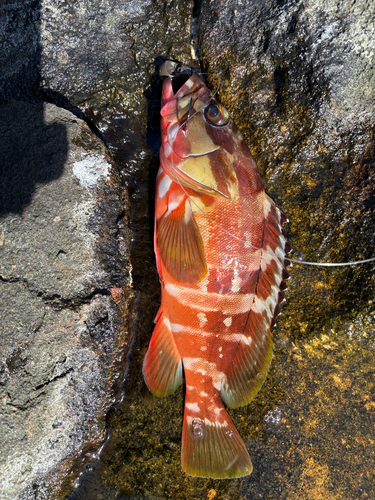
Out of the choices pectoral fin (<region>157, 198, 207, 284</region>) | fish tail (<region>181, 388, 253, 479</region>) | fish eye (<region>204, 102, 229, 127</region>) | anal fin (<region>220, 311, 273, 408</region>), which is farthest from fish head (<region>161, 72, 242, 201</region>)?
fish tail (<region>181, 388, 253, 479</region>)

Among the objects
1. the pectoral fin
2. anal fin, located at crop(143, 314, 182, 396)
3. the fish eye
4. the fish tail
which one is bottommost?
the fish tail

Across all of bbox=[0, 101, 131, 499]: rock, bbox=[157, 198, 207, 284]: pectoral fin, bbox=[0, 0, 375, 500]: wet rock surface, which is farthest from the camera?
bbox=[157, 198, 207, 284]: pectoral fin

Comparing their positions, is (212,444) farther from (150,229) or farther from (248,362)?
(150,229)

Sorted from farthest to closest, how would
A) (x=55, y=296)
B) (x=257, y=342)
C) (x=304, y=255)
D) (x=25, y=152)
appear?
(x=304, y=255), (x=257, y=342), (x=25, y=152), (x=55, y=296)

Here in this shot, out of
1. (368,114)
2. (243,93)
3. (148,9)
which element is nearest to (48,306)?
(243,93)

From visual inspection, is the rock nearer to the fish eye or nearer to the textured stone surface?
the textured stone surface

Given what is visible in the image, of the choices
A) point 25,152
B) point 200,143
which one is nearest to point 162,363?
point 200,143

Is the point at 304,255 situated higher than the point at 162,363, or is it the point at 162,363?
the point at 304,255

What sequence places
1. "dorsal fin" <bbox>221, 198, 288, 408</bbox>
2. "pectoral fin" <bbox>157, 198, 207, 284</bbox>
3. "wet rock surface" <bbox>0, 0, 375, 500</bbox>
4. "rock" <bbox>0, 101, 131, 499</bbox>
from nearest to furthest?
"rock" <bbox>0, 101, 131, 499</bbox> < "wet rock surface" <bbox>0, 0, 375, 500</bbox> < "pectoral fin" <bbox>157, 198, 207, 284</bbox> < "dorsal fin" <bbox>221, 198, 288, 408</bbox>

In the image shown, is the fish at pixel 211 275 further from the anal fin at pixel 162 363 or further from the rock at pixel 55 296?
the rock at pixel 55 296
